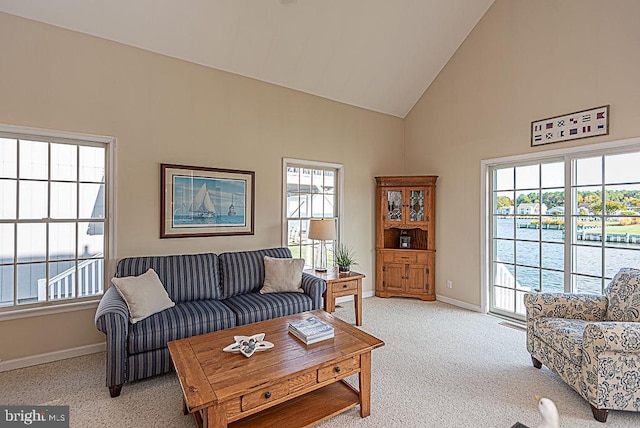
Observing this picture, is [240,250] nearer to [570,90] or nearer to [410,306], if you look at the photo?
[410,306]

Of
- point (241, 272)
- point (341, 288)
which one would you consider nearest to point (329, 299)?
point (341, 288)

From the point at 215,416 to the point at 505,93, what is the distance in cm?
461

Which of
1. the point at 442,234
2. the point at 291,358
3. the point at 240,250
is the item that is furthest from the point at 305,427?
the point at 442,234

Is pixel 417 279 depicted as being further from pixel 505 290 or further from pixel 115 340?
pixel 115 340

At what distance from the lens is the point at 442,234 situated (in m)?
4.87

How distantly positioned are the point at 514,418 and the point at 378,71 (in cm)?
424

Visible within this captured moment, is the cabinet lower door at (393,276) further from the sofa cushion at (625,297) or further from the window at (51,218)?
the window at (51,218)

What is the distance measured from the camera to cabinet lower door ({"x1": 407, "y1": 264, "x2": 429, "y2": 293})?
16.0 feet

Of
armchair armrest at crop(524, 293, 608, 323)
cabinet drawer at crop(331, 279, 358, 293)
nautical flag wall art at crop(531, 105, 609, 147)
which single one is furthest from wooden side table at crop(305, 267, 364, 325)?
nautical flag wall art at crop(531, 105, 609, 147)

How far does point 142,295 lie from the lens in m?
2.65

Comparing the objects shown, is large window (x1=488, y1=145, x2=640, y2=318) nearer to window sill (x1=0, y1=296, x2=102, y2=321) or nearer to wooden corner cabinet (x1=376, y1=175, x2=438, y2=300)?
wooden corner cabinet (x1=376, y1=175, x2=438, y2=300)

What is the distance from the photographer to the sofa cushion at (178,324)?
246 centimetres

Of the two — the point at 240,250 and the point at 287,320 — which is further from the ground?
the point at 240,250

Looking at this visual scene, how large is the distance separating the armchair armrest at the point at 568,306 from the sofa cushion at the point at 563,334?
72 millimetres
